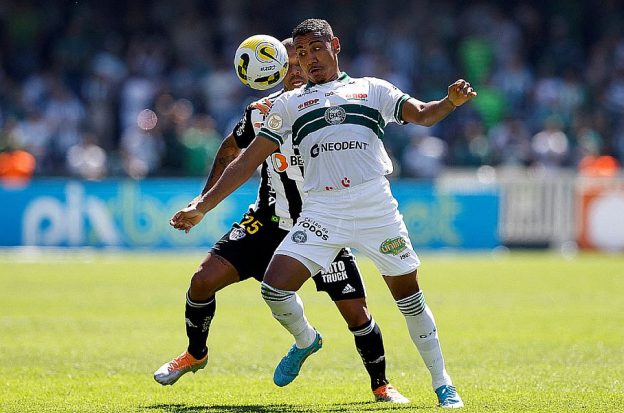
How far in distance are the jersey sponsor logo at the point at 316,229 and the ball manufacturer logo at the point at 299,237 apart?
0.05 metres

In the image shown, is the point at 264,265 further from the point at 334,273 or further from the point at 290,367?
the point at 290,367

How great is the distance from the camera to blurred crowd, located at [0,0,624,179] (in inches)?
962

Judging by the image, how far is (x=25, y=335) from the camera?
1174cm

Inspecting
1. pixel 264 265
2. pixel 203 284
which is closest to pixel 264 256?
pixel 264 265

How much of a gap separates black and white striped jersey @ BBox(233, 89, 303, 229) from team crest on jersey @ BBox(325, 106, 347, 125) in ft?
2.24

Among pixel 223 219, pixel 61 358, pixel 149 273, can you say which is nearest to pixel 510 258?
pixel 223 219

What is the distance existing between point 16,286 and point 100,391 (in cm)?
867

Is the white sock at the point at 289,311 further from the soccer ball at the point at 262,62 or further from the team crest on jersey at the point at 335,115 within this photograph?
the soccer ball at the point at 262,62

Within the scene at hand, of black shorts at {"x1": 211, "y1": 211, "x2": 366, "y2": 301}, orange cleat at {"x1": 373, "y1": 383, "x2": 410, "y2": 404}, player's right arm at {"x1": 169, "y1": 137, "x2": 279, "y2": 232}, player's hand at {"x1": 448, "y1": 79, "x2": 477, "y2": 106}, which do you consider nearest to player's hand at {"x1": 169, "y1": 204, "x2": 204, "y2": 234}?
player's right arm at {"x1": 169, "y1": 137, "x2": 279, "y2": 232}

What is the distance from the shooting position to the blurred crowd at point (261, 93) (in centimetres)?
2444

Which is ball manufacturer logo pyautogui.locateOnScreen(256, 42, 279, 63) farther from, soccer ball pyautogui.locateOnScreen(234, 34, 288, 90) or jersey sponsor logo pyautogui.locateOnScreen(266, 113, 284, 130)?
jersey sponsor logo pyautogui.locateOnScreen(266, 113, 284, 130)

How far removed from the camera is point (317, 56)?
7598 mm

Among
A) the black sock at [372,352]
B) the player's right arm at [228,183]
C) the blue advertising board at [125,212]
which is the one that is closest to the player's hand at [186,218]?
the player's right arm at [228,183]

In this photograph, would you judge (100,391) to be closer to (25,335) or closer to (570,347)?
(25,335)
